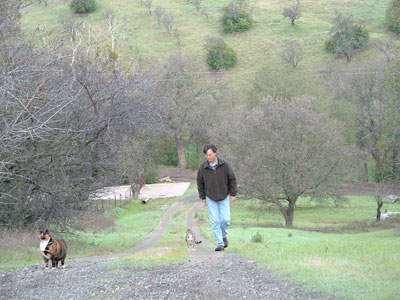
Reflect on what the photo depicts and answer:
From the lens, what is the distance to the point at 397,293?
20.5 feet

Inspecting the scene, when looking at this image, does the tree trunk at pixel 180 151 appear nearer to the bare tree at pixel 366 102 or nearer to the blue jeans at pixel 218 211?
the bare tree at pixel 366 102

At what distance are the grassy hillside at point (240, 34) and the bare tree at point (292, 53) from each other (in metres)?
1.14

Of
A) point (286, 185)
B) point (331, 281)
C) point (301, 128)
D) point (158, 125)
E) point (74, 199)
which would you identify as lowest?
point (286, 185)

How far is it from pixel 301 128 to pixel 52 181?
21613mm

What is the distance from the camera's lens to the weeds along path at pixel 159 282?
6.84 metres

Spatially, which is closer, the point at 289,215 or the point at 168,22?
the point at 289,215

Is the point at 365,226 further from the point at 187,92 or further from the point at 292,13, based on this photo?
the point at 292,13

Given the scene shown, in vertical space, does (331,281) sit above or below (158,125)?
Result: above

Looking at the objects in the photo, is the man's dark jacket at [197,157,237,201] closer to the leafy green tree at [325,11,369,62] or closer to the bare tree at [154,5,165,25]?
the leafy green tree at [325,11,369,62]

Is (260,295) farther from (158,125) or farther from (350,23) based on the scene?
(350,23)

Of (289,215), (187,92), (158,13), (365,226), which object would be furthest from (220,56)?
(365,226)

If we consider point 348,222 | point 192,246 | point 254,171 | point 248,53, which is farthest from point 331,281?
point 248,53

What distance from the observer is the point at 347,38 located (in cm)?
8131

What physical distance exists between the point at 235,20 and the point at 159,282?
9033 cm
